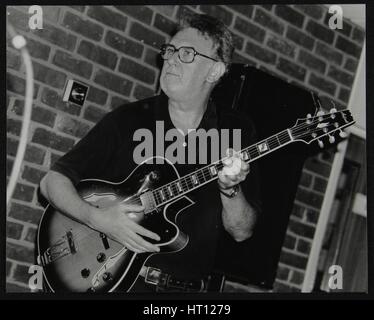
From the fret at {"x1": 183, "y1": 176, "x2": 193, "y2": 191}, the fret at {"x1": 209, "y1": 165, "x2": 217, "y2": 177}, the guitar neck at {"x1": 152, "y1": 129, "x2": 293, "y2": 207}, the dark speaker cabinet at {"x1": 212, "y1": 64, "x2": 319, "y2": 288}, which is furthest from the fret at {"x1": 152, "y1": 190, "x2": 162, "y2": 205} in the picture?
the dark speaker cabinet at {"x1": 212, "y1": 64, "x2": 319, "y2": 288}

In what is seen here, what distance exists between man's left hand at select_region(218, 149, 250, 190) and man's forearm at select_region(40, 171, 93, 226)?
475 mm

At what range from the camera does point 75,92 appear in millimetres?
2082

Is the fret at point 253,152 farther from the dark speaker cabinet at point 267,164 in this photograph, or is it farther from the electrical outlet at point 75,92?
the electrical outlet at point 75,92

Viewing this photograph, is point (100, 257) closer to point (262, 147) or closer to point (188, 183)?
point (188, 183)

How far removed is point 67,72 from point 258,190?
2.80ft

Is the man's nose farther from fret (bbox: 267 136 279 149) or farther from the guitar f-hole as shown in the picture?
the guitar f-hole

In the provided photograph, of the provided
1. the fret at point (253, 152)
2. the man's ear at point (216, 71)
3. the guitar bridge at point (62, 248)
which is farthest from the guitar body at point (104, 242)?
the man's ear at point (216, 71)

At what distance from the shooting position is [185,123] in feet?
6.73

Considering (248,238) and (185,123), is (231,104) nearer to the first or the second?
(185,123)

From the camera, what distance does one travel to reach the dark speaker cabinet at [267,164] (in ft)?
6.86

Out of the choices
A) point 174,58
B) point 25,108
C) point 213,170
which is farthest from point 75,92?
point 213,170

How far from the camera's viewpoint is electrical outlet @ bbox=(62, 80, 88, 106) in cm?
207

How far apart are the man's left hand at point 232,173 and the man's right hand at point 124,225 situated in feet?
0.98
